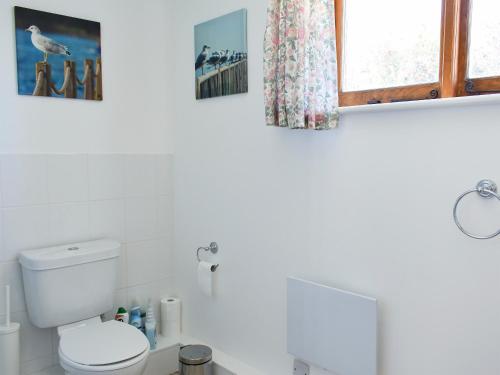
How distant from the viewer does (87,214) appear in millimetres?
2436

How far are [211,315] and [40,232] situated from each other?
103cm

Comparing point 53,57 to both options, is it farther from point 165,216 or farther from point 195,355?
point 195,355

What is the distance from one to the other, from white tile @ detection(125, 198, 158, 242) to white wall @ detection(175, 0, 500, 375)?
0.16 metres

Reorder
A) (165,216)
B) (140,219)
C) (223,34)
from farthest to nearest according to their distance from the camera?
(165,216) → (140,219) → (223,34)

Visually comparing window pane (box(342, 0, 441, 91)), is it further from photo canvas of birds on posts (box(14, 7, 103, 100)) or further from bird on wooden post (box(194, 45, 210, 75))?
photo canvas of birds on posts (box(14, 7, 103, 100))

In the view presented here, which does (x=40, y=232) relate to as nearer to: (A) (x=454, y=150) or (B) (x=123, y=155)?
(B) (x=123, y=155)

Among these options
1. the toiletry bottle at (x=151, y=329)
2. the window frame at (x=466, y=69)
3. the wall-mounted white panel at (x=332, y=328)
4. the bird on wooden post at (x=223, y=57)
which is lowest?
the toiletry bottle at (x=151, y=329)

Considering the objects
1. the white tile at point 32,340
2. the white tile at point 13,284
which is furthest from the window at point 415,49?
the white tile at point 32,340

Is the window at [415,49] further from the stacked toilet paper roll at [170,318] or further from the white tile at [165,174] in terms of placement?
the stacked toilet paper roll at [170,318]

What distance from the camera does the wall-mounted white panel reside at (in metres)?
1.74

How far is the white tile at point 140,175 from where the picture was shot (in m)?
2.59

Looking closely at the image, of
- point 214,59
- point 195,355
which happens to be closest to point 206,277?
point 195,355

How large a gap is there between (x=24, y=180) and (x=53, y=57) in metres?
0.64

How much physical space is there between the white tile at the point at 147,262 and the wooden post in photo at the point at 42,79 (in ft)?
3.16
